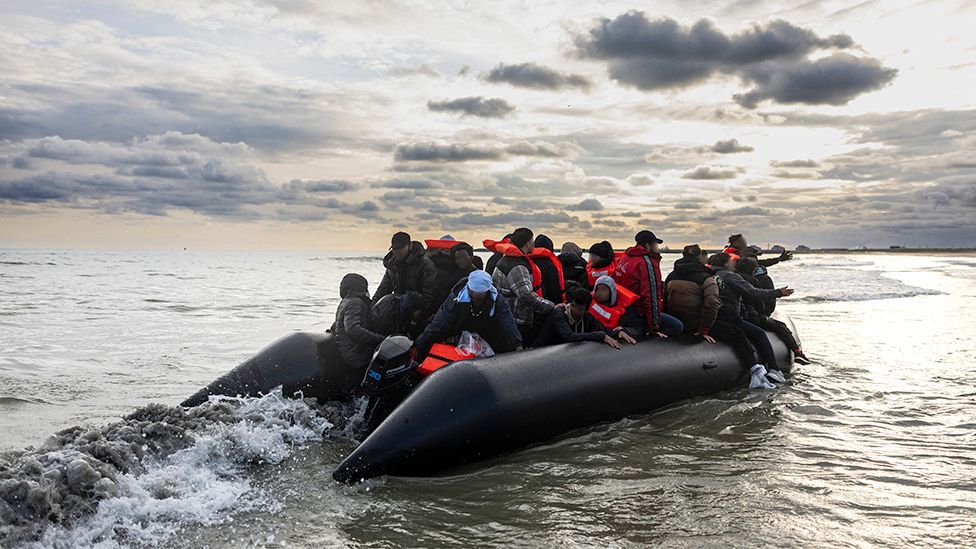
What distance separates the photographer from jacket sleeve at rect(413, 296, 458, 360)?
6801mm

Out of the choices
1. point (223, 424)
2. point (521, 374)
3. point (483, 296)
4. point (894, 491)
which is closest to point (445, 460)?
point (521, 374)

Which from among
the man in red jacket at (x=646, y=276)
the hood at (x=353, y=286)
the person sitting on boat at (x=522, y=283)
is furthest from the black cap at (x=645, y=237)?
the hood at (x=353, y=286)

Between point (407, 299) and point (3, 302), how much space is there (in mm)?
19202

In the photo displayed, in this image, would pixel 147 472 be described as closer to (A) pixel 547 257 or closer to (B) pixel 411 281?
(B) pixel 411 281

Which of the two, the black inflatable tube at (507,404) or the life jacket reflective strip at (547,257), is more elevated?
the life jacket reflective strip at (547,257)

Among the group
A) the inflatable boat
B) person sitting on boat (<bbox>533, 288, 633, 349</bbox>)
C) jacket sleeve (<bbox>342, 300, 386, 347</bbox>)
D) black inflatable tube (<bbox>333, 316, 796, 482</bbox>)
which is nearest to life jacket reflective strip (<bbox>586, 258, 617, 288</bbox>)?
the inflatable boat

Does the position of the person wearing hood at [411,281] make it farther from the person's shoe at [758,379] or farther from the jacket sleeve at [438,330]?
the person's shoe at [758,379]

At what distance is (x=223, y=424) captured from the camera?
627 cm

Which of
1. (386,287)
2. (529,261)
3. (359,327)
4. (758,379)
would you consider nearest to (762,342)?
(758,379)

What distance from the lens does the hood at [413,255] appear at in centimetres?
786

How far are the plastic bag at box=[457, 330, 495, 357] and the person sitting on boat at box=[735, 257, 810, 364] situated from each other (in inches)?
204

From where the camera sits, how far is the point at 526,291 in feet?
24.3

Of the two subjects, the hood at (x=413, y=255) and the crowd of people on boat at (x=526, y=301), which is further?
the hood at (x=413, y=255)

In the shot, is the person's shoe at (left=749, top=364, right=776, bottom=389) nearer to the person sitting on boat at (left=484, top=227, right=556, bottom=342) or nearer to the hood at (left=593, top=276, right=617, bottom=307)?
the hood at (left=593, top=276, right=617, bottom=307)
